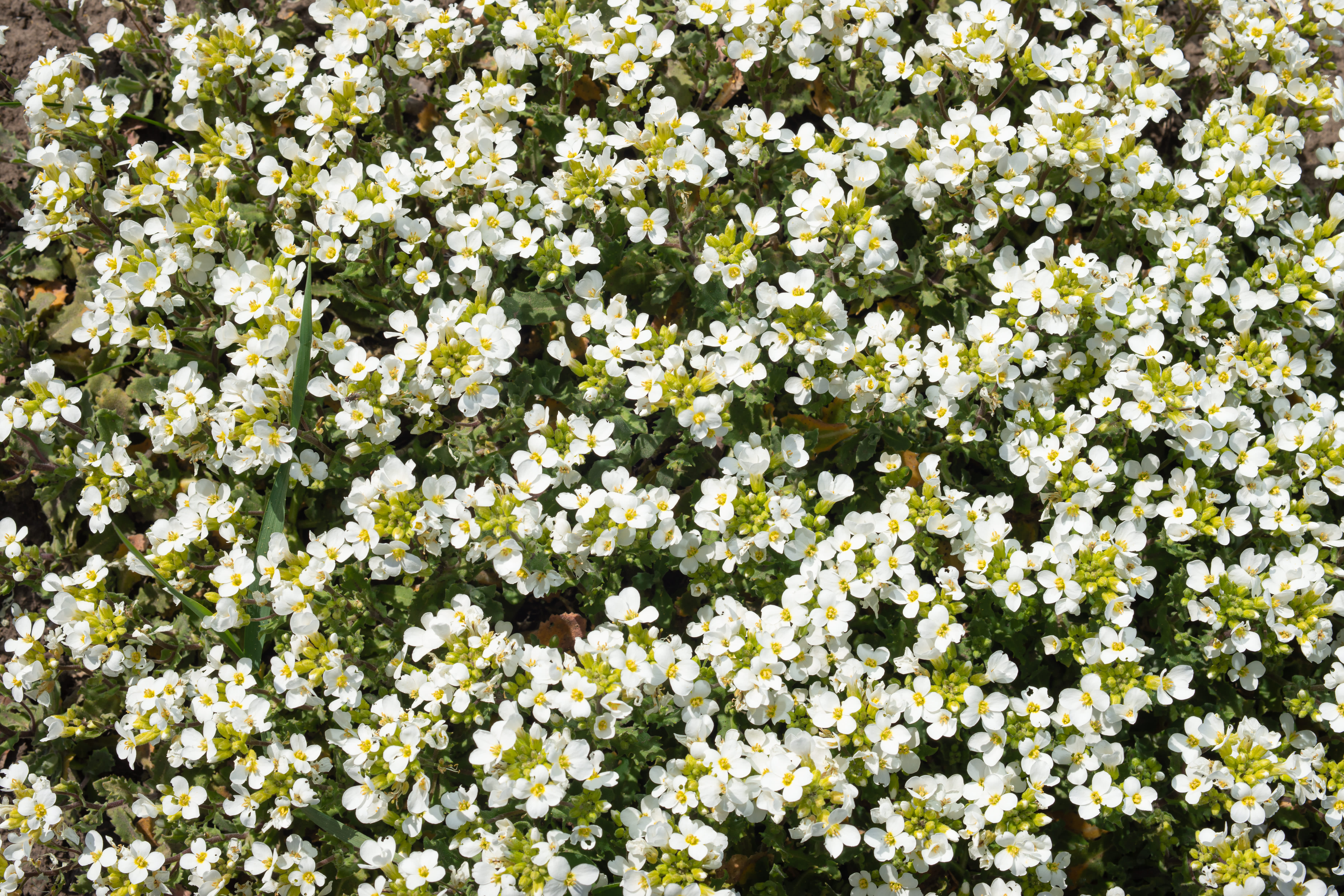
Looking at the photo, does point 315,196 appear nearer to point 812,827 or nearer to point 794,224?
point 794,224

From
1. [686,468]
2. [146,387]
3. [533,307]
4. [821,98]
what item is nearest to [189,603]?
[146,387]

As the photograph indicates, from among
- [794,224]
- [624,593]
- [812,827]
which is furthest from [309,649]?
[794,224]

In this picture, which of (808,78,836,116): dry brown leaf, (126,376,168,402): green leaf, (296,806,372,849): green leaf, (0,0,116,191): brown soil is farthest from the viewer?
(0,0,116,191): brown soil

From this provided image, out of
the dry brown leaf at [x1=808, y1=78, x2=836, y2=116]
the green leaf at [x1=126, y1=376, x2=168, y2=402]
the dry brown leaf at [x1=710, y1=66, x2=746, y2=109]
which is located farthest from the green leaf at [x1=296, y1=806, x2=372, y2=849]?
the dry brown leaf at [x1=808, y1=78, x2=836, y2=116]

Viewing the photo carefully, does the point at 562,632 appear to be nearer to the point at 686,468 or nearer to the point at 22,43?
the point at 686,468

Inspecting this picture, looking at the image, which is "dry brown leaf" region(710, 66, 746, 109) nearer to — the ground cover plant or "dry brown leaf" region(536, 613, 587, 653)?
the ground cover plant

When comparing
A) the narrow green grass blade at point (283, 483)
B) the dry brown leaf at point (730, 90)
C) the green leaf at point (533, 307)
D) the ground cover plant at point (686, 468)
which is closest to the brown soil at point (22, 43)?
the ground cover plant at point (686, 468)
